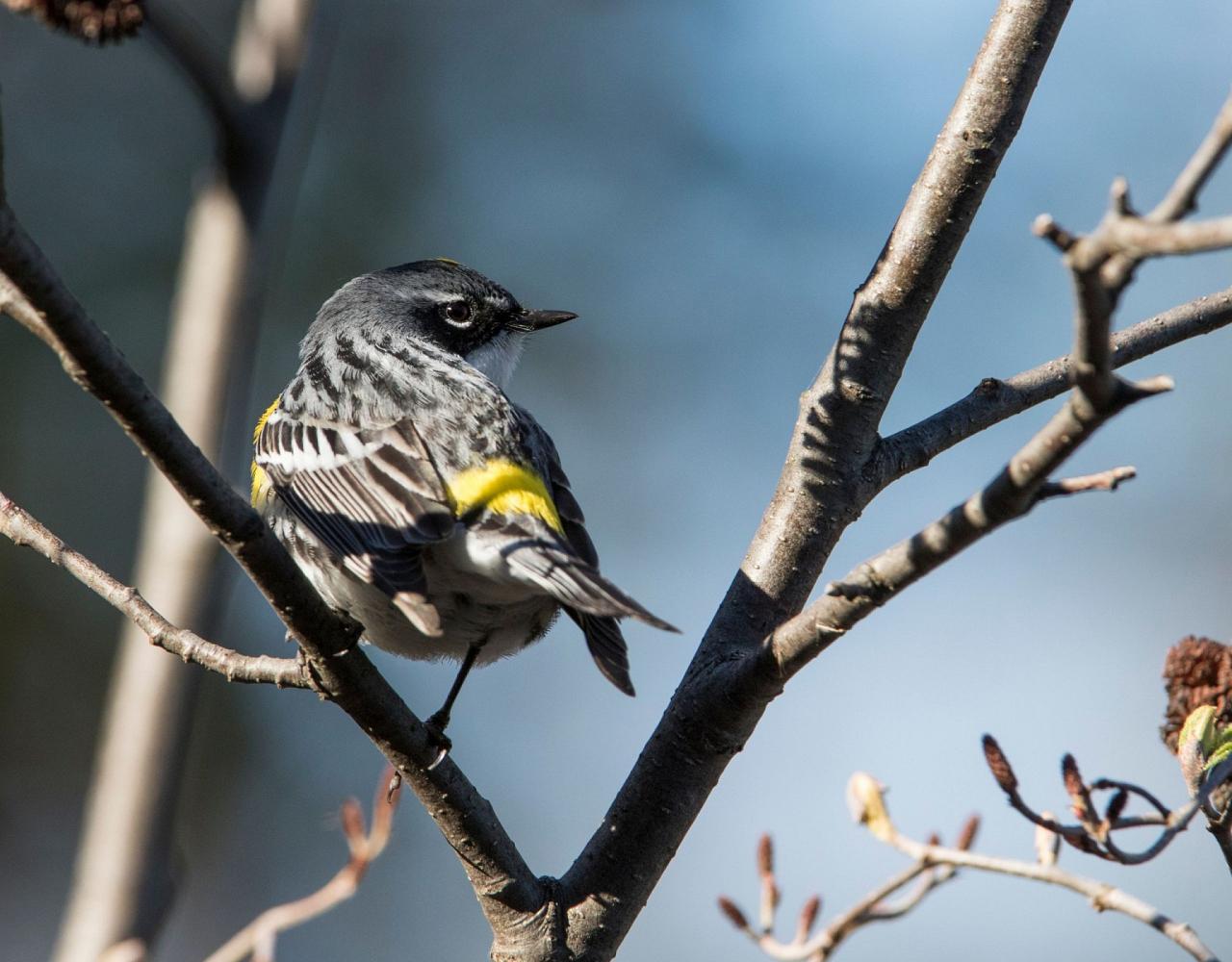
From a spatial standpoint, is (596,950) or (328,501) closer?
(596,950)

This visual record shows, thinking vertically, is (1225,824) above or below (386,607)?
above

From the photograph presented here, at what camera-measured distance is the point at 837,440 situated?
132 inches

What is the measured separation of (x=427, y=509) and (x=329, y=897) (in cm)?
100

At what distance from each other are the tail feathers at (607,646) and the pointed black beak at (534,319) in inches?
→ 89.0

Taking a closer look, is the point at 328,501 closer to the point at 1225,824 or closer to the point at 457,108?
the point at 1225,824

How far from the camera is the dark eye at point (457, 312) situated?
5348 mm

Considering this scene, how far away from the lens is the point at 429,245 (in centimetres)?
1090

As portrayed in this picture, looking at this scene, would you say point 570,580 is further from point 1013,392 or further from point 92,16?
point 92,16

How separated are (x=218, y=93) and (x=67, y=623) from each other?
23.3 ft

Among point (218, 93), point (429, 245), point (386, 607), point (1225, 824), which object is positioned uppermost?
point (218, 93)

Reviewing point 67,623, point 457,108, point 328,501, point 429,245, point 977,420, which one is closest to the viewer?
point 977,420

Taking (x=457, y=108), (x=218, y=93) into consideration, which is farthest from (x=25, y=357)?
(x=218, y=93)

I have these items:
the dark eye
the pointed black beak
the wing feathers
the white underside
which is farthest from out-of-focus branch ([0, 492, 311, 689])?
the pointed black beak

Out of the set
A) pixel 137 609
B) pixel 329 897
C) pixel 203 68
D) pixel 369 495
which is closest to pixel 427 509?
pixel 369 495
